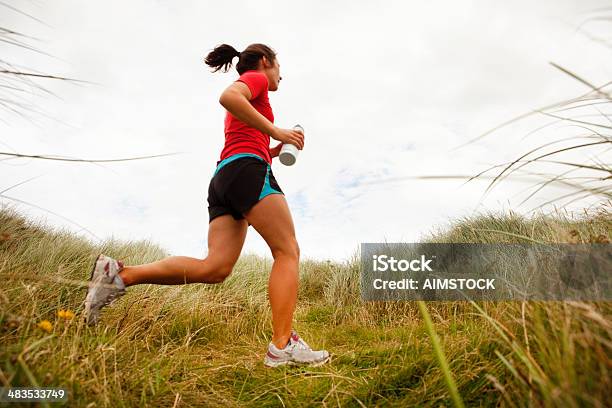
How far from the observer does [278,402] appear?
1887 mm

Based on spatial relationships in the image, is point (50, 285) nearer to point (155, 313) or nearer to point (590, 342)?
point (155, 313)

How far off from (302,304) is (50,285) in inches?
136

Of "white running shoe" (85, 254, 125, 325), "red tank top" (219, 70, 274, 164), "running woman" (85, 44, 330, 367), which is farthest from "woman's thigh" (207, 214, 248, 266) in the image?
"white running shoe" (85, 254, 125, 325)

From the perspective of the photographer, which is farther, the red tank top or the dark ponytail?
A: the dark ponytail

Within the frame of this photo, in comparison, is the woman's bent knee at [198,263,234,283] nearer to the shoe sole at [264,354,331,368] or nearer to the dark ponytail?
the shoe sole at [264,354,331,368]

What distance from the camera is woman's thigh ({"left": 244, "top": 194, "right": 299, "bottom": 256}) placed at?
7.79 ft

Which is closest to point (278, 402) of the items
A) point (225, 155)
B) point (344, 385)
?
point (344, 385)

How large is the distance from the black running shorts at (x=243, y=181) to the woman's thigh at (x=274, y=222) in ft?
0.13

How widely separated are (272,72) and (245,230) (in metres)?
1.16

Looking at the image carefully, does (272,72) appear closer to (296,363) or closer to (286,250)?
(286,250)

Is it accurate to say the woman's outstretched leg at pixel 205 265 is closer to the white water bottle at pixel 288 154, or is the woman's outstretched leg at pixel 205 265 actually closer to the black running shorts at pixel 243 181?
the black running shorts at pixel 243 181

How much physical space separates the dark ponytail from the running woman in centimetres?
29

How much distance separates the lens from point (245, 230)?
2680 mm

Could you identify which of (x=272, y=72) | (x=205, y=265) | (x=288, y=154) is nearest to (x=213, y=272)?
(x=205, y=265)
